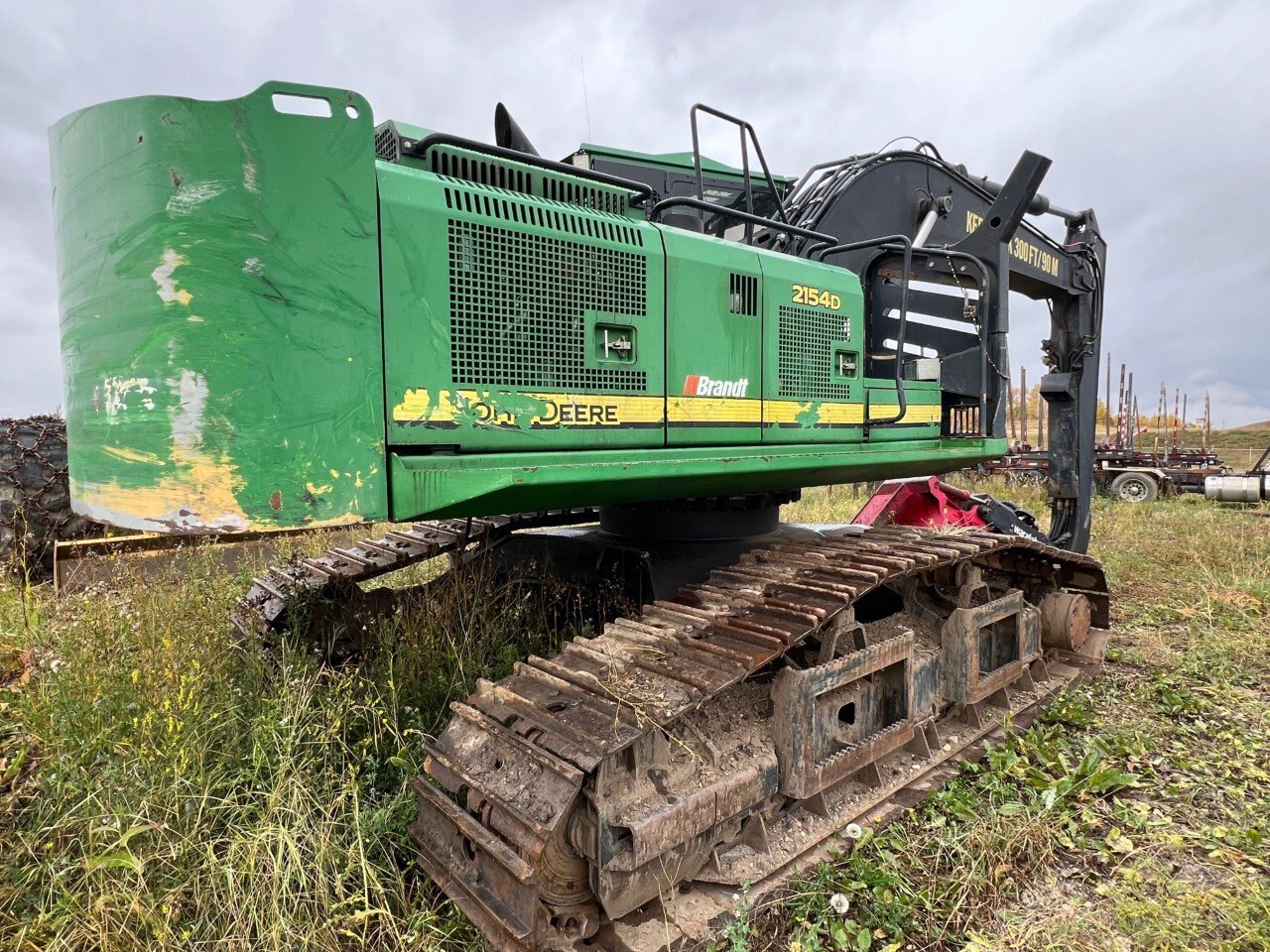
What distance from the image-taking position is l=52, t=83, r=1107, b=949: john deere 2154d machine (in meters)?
1.98

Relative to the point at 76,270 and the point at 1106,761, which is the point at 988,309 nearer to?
the point at 1106,761

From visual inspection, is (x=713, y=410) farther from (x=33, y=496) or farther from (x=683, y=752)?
(x=33, y=496)

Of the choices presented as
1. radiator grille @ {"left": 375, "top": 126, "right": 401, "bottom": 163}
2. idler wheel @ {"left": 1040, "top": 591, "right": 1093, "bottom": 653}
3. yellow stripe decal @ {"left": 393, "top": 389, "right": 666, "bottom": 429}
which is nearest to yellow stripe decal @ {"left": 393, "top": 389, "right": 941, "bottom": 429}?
yellow stripe decal @ {"left": 393, "top": 389, "right": 666, "bottom": 429}

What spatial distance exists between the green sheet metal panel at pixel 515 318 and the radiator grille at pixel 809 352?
0.71m

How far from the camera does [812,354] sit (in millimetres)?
3414

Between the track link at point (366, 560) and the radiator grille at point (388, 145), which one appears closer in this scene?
the radiator grille at point (388, 145)

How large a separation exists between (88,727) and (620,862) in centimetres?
197

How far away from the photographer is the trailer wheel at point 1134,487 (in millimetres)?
15219

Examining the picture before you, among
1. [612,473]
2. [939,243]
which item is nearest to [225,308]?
[612,473]

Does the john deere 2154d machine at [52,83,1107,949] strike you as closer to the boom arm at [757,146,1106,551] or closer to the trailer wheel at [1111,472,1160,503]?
the boom arm at [757,146,1106,551]

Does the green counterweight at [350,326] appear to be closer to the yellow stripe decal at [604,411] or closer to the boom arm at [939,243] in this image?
the yellow stripe decal at [604,411]

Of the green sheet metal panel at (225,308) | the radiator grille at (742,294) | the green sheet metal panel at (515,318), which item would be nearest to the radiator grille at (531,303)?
the green sheet metal panel at (515,318)

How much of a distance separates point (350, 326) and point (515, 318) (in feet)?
1.74

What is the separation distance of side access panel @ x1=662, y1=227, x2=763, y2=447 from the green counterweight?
13 millimetres
